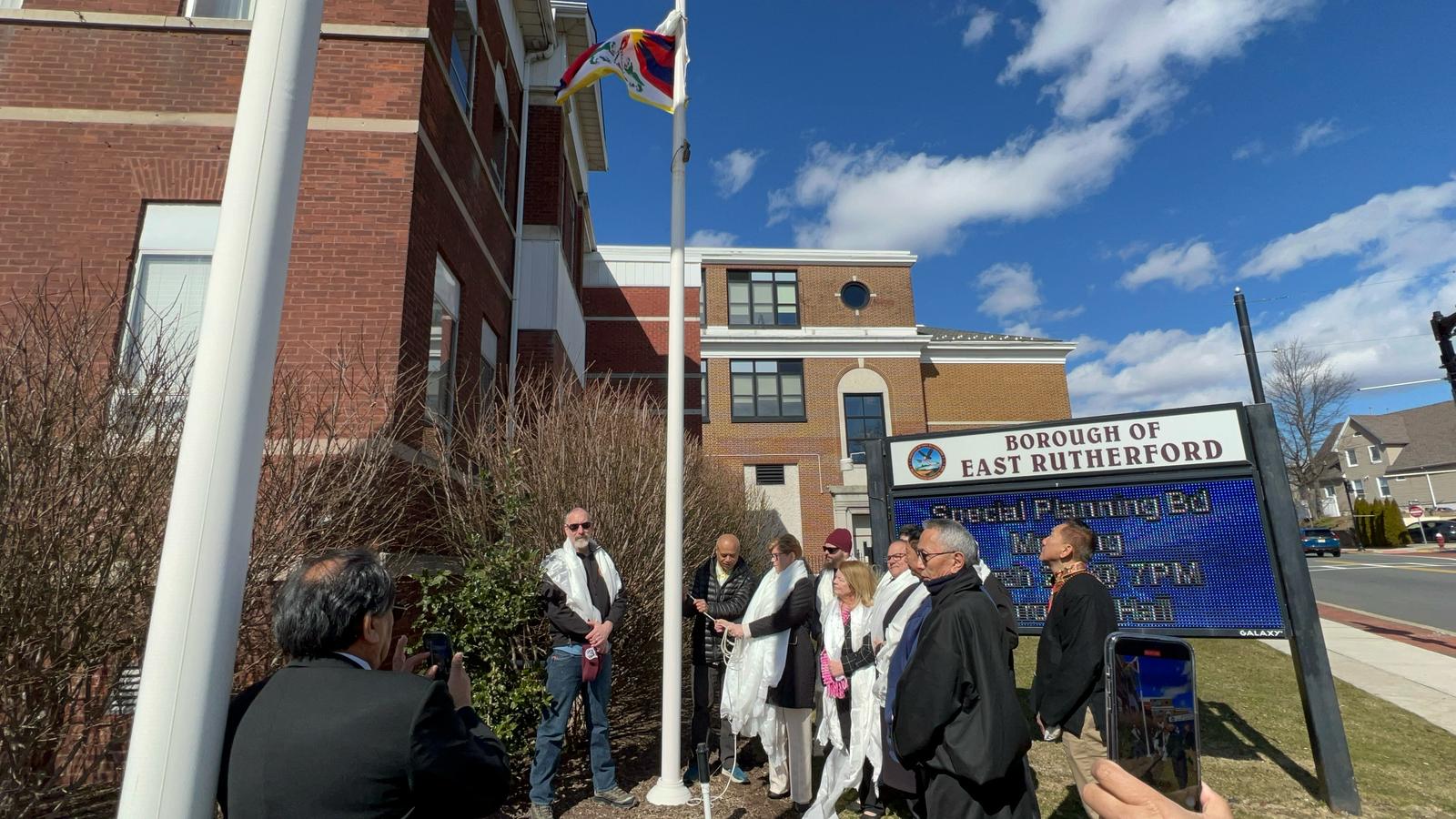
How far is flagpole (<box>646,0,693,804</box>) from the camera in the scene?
18.3 feet

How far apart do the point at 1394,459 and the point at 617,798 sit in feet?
294

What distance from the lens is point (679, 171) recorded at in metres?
7.02

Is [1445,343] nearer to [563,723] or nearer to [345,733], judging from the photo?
[563,723]

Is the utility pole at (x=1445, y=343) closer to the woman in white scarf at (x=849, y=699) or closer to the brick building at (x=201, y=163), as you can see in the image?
the woman in white scarf at (x=849, y=699)

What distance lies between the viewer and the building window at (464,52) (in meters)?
9.84

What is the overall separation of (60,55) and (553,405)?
5.97 m

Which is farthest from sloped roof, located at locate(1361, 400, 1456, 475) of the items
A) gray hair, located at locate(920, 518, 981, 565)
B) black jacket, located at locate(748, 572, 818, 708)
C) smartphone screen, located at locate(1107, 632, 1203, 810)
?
smartphone screen, located at locate(1107, 632, 1203, 810)

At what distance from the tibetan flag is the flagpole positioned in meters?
0.14

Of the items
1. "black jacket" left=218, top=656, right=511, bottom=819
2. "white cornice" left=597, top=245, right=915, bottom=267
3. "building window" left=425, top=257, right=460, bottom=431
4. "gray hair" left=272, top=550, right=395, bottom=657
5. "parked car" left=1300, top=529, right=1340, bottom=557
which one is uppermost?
"white cornice" left=597, top=245, right=915, bottom=267

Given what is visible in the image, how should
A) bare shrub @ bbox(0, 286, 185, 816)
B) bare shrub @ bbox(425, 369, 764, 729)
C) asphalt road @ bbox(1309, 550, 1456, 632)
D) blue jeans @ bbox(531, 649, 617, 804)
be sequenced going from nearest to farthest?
bare shrub @ bbox(0, 286, 185, 816) → blue jeans @ bbox(531, 649, 617, 804) → bare shrub @ bbox(425, 369, 764, 729) → asphalt road @ bbox(1309, 550, 1456, 632)

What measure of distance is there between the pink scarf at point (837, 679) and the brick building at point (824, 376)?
2516 cm

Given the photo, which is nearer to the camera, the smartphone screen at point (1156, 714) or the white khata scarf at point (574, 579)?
the smartphone screen at point (1156, 714)

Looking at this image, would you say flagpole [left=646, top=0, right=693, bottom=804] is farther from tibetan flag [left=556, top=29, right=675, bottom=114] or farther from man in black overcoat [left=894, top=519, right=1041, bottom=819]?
man in black overcoat [left=894, top=519, right=1041, bottom=819]

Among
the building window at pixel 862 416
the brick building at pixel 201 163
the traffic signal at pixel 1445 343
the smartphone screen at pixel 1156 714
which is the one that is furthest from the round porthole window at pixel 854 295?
the smartphone screen at pixel 1156 714
